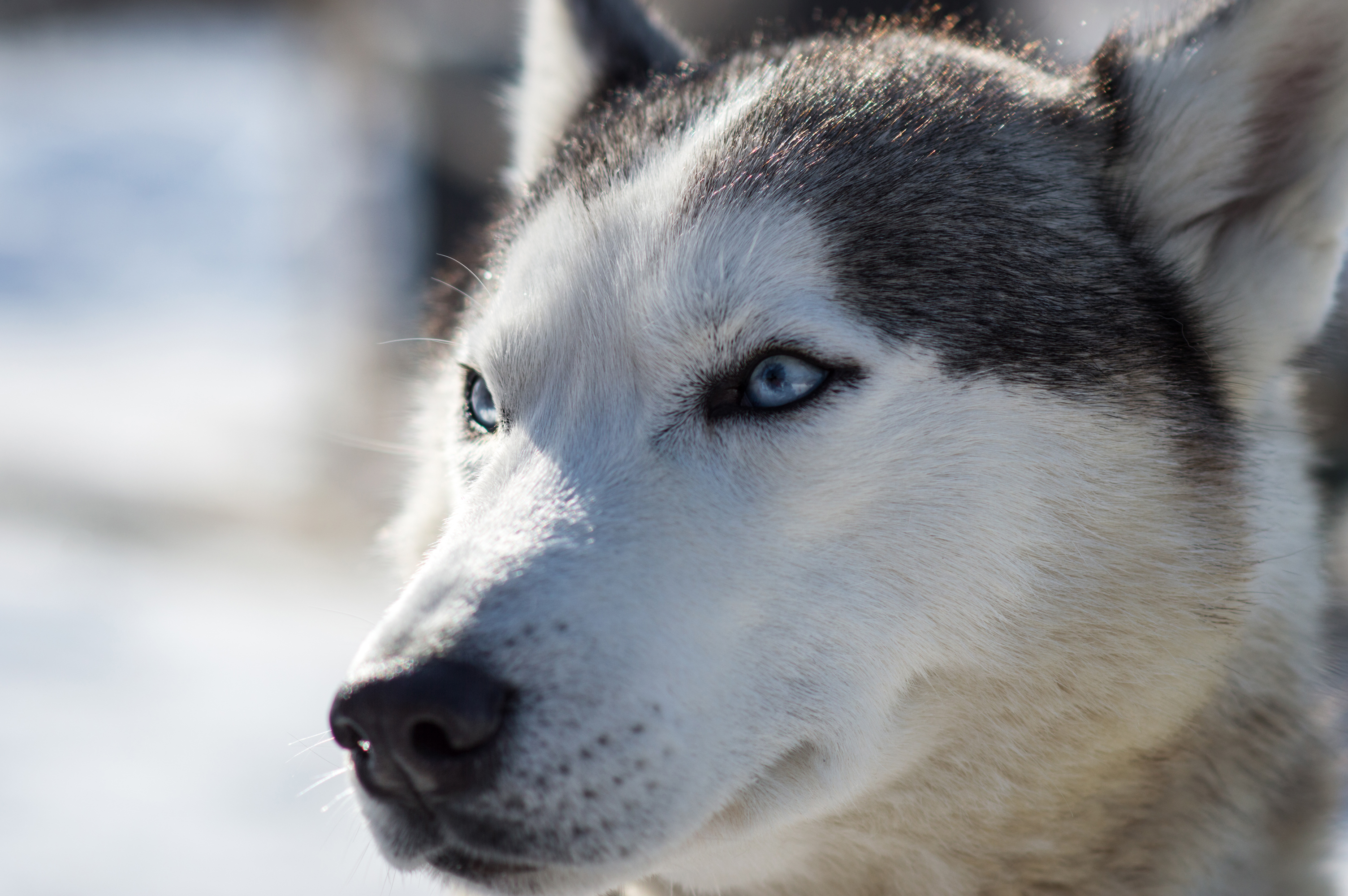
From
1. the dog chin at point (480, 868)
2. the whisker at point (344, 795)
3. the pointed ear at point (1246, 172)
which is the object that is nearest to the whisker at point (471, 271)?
the whisker at point (344, 795)

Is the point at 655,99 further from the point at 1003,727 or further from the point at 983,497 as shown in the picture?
the point at 1003,727

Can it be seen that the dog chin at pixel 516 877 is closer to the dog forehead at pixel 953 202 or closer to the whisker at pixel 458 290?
the dog forehead at pixel 953 202

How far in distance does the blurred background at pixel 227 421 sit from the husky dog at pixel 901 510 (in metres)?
0.59

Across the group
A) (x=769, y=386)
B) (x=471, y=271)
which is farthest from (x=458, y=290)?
(x=769, y=386)

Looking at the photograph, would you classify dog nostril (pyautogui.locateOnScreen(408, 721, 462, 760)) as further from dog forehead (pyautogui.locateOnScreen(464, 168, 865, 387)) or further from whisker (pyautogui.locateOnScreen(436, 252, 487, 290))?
whisker (pyautogui.locateOnScreen(436, 252, 487, 290))

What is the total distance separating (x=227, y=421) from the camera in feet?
29.5

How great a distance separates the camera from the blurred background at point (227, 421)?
3.92 m

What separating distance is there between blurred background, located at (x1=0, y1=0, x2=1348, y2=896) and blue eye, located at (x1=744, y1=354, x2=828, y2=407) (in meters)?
1.00

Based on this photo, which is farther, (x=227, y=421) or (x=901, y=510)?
(x=227, y=421)

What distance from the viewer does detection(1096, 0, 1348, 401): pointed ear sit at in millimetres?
1822

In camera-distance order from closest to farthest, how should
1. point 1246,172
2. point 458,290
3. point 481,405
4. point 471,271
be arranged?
1. point 1246,172
2. point 481,405
3. point 471,271
4. point 458,290

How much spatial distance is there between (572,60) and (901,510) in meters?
1.57

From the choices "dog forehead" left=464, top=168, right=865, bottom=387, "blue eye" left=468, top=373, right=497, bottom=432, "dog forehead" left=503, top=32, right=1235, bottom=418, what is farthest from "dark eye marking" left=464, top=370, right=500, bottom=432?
"dog forehead" left=503, top=32, right=1235, bottom=418

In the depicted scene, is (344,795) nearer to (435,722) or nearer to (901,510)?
(435,722)
